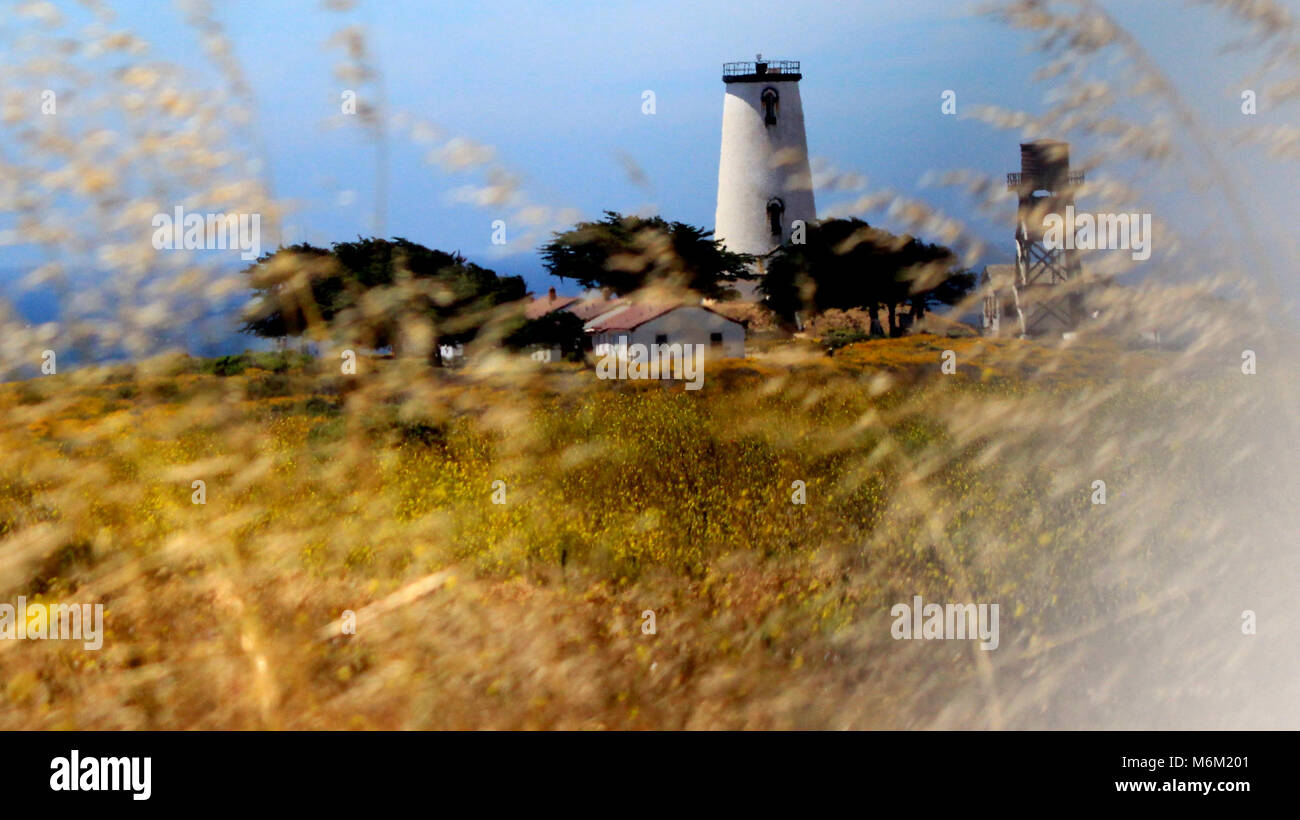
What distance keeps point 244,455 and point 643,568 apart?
59.1 inches

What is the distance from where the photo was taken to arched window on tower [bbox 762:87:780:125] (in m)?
33.6

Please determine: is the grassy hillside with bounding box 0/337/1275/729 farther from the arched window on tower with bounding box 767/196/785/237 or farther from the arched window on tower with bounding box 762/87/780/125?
the arched window on tower with bounding box 762/87/780/125

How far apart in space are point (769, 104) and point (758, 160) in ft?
6.71

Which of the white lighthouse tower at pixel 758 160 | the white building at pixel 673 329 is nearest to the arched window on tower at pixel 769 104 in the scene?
the white lighthouse tower at pixel 758 160

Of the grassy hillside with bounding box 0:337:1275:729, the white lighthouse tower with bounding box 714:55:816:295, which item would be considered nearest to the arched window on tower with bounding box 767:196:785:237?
the white lighthouse tower with bounding box 714:55:816:295

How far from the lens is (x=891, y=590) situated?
329cm

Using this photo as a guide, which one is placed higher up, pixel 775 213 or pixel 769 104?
pixel 769 104

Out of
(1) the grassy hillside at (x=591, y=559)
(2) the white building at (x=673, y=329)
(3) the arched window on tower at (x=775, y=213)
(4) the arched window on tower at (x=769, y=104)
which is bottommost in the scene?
(1) the grassy hillside at (x=591, y=559)

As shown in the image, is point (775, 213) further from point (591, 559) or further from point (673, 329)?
point (591, 559)

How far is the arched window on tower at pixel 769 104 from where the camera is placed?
1321 inches

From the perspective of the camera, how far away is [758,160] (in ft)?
109

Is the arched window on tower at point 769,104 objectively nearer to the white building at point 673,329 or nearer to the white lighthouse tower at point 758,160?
the white lighthouse tower at point 758,160

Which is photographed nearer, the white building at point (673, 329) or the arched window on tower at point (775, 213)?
the white building at point (673, 329)

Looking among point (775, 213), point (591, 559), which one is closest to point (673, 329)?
point (775, 213)
